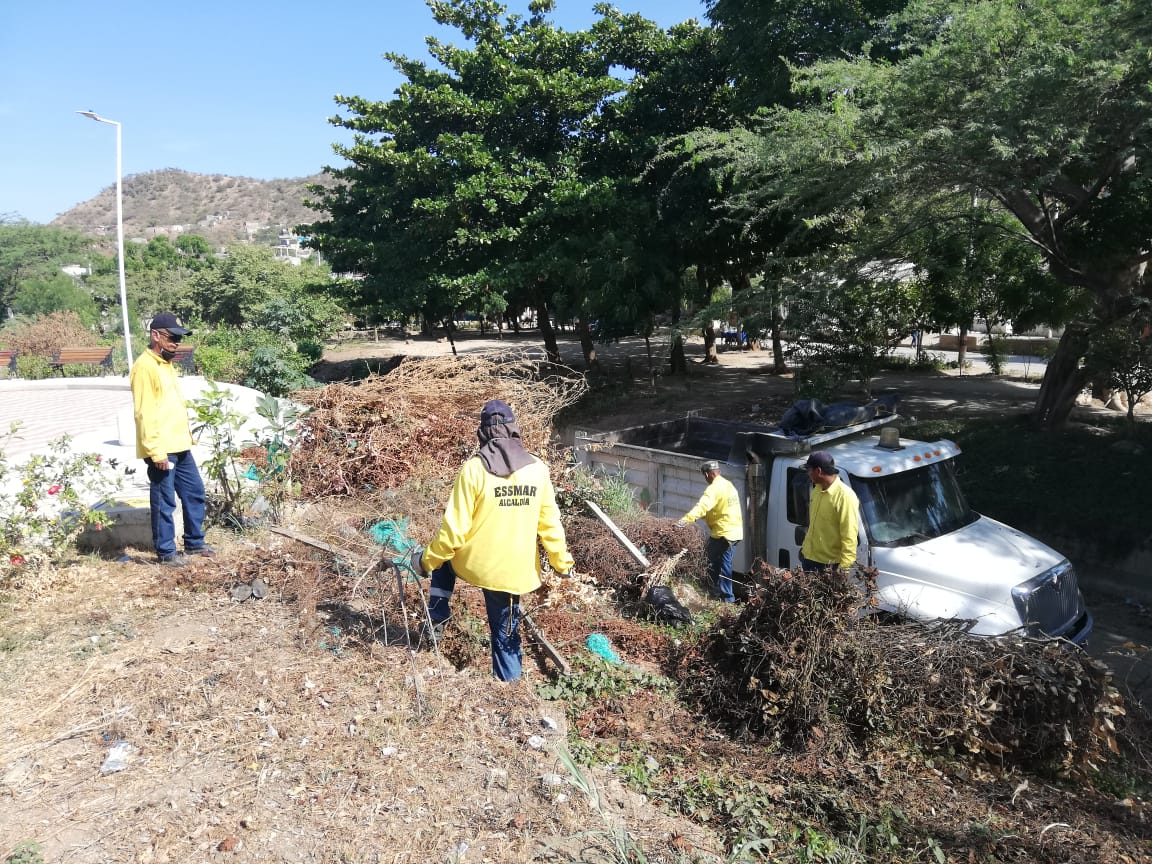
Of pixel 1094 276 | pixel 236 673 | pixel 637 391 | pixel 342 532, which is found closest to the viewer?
pixel 236 673

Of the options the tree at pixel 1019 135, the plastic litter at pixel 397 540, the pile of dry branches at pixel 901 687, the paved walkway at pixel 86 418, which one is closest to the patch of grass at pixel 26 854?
the plastic litter at pixel 397 540

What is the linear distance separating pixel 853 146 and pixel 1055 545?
595cm

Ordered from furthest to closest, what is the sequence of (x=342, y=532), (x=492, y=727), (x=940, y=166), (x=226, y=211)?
1. (x=226, y=211)
2. (x=940, y=166)
3. (x=342, y=532)
4. (x=492, y=727)

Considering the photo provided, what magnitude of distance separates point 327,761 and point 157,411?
10.6ft

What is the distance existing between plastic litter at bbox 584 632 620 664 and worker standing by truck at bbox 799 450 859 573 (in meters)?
1.63

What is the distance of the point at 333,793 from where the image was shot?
3.45 metres

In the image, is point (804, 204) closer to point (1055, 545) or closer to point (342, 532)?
point (1055, 545)

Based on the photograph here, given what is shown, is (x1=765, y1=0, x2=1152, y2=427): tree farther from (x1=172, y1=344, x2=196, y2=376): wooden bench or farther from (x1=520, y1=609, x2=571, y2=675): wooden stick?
(x1=172, y1=344, x2=196, y2=376): wooden bench

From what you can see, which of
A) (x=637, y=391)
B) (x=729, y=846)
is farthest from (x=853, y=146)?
(x=637, y=391)

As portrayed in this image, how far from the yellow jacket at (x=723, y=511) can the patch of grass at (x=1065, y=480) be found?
562 cm

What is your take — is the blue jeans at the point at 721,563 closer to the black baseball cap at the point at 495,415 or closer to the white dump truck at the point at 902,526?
the white dump truck at the point at 902,526

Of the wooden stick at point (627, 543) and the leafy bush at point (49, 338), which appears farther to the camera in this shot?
the leafy bush at point (49, 338)

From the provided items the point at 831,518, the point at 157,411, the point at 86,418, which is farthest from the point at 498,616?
the point at 86,418

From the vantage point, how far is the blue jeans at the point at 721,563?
718 cm
